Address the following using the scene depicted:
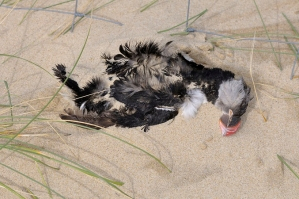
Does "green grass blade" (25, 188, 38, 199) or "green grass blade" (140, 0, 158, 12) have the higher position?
"green grass blade" (140, 0, 158, 12)

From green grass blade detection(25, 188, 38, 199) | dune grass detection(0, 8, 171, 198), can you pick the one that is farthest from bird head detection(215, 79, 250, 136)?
green grass blade detection(25, 188, 38, 199)

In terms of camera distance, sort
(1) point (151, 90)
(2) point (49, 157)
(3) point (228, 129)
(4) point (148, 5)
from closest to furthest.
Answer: (2) point (49, 157) < (3) point (228, 129) < (1) point (151, 90) < (4) point (148, 5)

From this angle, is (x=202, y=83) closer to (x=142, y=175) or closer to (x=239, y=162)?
(x=239, y=162)

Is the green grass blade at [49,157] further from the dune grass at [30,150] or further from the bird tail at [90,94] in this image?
the bird tail at [90,94]

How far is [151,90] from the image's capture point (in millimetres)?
2008

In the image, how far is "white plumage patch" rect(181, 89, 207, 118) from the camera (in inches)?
77.7

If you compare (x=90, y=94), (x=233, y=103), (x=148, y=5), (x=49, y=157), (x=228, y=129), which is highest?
(x=148, y=5)

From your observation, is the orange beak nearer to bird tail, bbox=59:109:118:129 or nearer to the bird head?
the bird head

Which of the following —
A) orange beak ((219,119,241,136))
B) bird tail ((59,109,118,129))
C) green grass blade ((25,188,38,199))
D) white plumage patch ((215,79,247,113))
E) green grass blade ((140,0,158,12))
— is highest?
green grass blade ((140,0,158,12))

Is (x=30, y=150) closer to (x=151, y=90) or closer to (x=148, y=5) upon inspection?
(x=151, y=90)

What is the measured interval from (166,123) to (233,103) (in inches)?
14.0

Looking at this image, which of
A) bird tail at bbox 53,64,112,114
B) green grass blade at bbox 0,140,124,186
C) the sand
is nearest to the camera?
green grass blade at bbox 0,140,124,186

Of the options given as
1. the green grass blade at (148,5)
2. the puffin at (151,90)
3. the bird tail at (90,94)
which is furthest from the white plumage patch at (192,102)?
the green grass blade at (148,5)

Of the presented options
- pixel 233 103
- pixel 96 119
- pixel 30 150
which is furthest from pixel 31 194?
pixel 233 103
